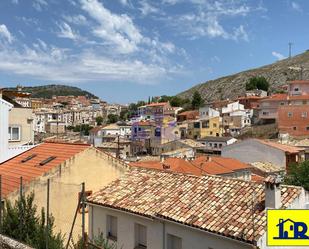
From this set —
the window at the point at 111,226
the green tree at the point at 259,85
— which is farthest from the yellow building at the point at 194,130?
the window at the point at 111,226

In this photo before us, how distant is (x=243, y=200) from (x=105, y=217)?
5480mm

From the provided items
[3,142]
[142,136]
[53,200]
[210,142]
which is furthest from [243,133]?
[53,200]

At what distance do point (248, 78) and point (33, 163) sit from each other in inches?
6224

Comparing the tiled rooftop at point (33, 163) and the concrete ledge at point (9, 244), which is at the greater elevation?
the tiled rooftop at point (33, 163)

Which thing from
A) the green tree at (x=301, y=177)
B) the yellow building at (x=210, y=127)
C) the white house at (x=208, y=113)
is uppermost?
the white house at (x=208, y=113)

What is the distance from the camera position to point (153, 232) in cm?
1329

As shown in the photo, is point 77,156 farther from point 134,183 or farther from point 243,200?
point 243,200

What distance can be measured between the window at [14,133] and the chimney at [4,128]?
58.6 inches

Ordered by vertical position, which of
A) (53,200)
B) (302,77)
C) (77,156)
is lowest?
(53,200)

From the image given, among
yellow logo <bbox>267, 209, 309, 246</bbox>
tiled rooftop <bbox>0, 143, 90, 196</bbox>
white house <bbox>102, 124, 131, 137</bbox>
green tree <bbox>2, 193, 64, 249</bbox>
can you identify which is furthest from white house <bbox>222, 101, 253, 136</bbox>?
green tree <bbox>2, 193, 64, 249</bbox>

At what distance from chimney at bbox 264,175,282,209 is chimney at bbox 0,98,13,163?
1343cm

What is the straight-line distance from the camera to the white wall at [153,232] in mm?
11359

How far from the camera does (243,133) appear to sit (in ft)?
260

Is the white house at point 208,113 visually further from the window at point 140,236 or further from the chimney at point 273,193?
the chimney at point 273,193
